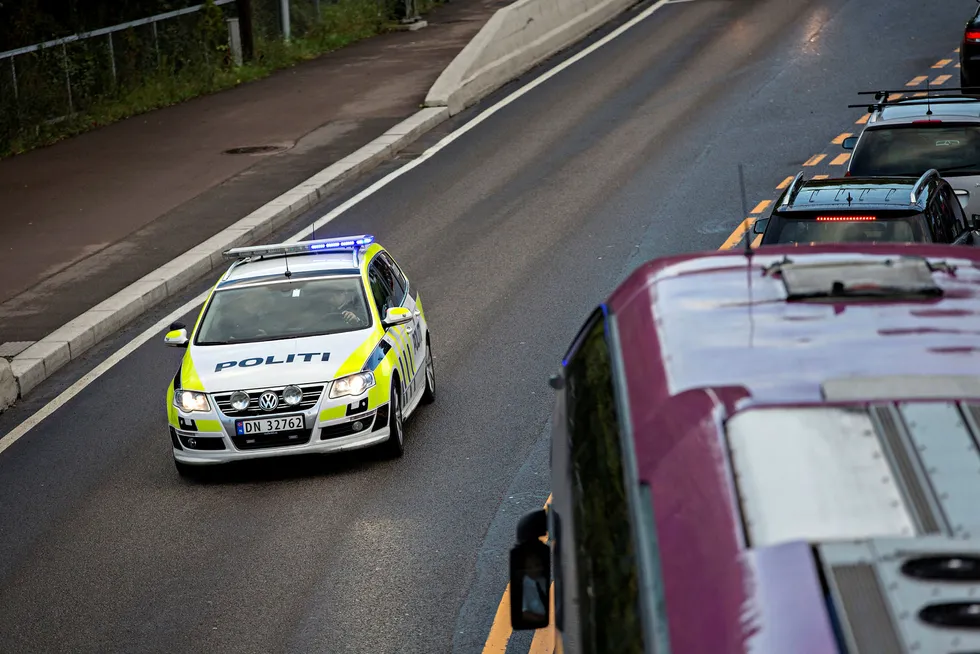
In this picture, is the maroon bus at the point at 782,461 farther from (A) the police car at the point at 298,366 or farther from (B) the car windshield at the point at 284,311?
(B) the car windshield at the point at 284,311

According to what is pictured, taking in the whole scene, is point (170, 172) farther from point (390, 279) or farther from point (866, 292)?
point (866, 292)

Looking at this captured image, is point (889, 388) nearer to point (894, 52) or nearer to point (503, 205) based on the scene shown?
point (503, 205)

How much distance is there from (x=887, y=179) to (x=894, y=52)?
694 inches

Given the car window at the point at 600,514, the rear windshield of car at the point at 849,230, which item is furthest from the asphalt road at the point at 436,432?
the car window at the point at 600,514

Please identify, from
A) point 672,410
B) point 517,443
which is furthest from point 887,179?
point 672,410

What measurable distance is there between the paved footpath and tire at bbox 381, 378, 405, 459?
6140mm

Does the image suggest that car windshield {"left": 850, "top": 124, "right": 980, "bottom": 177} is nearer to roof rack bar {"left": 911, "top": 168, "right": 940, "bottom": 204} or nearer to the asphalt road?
roof rack bar {"left": 911, "top": 168, "right": 940, "bottom": 204}

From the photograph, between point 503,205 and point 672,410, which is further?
point 503,205

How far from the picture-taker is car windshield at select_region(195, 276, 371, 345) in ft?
43.6

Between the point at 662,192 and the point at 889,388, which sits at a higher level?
the point at 889,388

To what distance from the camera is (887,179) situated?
1353 cm

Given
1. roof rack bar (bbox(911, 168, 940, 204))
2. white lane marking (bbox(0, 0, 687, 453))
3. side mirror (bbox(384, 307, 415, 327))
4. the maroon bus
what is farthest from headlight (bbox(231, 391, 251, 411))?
the maroon bus

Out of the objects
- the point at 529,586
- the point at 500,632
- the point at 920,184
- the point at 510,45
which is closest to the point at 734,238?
the point at 920,184

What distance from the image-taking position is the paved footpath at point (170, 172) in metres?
19.7
